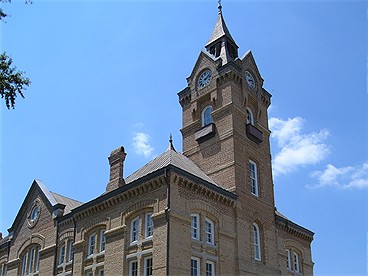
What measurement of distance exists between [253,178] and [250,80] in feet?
25.2

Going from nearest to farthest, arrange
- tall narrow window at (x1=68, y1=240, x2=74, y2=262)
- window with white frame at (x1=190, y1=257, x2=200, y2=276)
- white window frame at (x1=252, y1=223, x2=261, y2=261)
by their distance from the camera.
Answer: window with white frame at (x1=190, y1=257, x2=200, y2=276), white window frame at (x1=252, y1=223, x2=261, y2=261), tall narrow window at (x1=68, y1=240, x2=74, y2=262)

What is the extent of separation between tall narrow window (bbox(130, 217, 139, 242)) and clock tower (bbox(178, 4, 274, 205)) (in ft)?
20.5

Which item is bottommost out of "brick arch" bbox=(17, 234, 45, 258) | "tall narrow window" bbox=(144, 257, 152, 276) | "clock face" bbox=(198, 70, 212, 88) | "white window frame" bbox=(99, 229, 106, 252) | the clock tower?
"tall narrow window" bbox=(144, 257, 152, 276)

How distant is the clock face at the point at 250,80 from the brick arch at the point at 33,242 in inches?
700

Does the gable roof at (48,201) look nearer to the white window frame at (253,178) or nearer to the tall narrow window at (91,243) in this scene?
the tall narrow window at (91,243)

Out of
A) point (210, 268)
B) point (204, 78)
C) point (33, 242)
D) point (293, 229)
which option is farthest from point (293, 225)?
point (33, 242)

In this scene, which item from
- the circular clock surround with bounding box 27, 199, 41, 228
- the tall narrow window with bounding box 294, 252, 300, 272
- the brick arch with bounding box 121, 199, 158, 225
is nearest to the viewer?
the brick arch with bounding box 121, 199, 158, 225

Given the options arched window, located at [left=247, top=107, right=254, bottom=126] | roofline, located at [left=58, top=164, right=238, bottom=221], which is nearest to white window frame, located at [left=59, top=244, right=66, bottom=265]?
roofline, located at [left=58, top=164, right=238, bottom=221]

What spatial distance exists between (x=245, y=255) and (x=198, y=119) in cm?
1040

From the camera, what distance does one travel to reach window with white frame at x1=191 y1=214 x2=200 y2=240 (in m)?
24.8

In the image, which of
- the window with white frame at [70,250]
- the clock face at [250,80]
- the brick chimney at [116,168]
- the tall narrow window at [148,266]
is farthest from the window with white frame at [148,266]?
the clock face at [250,80]

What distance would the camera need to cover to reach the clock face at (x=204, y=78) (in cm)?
3344

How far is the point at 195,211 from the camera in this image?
82.4 feet

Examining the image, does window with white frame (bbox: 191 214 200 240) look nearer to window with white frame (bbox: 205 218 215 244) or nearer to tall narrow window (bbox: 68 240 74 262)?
window with white frame (bbox: 205 218 215 244)
